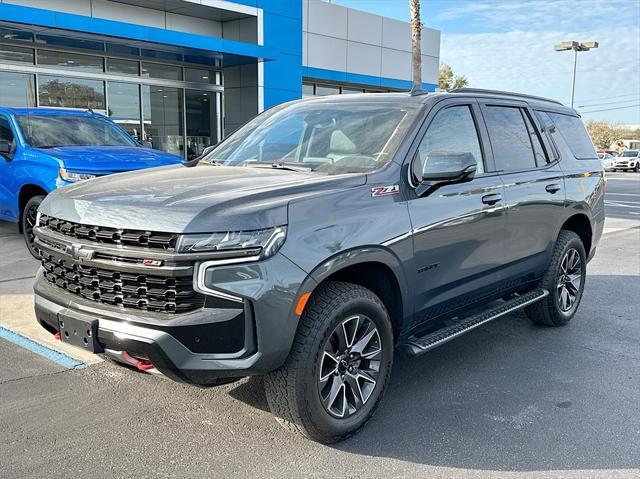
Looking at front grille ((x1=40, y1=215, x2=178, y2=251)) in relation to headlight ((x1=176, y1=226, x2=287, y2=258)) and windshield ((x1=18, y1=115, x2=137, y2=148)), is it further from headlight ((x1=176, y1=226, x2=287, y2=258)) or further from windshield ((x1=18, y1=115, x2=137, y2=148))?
windshield ((x1=18, y1=115, x2=137, y2=148))

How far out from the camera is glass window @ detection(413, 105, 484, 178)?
158 inches

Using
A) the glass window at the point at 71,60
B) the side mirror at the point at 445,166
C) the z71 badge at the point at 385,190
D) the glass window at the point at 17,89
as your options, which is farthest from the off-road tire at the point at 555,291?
the glass window at the point at 71,60

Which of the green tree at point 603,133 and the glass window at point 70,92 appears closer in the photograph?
the glass window at point 70,92

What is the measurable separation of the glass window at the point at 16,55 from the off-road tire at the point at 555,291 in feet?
47.9

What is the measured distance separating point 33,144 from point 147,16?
35.8 ft

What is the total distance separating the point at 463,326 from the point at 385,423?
940 millimetres

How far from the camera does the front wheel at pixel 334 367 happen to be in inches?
124

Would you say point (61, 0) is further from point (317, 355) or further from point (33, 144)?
point (317, 355)

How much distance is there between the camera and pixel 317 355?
3.20 meters

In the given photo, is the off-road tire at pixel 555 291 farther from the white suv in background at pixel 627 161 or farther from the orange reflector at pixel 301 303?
the white suv in background at pixel 627 161

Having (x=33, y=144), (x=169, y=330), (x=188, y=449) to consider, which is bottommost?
(x=188, y=449)

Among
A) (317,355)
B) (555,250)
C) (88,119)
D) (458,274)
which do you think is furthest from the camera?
(88,119)

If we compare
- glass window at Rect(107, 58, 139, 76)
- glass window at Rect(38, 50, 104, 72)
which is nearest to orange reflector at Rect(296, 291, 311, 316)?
glass window at Rect(38, 50, 104, 72)

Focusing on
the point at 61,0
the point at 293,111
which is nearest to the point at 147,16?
the point at 61,0
